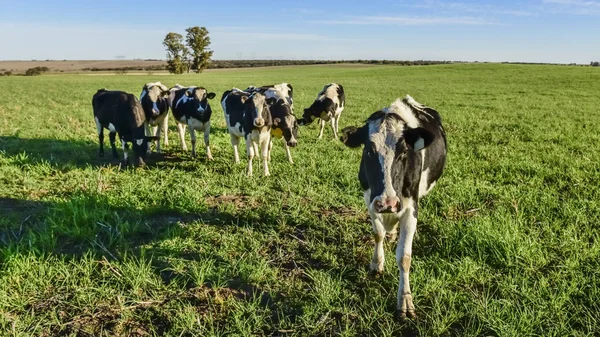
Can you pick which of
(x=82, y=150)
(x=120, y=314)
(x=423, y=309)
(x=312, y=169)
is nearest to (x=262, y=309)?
(x=120, y=314)

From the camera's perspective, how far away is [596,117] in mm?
16156

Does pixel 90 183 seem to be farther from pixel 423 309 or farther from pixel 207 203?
pixel 423 309

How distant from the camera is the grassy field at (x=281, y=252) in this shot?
12.0ft

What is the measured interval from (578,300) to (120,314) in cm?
430

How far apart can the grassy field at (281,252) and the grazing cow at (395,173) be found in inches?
13.2

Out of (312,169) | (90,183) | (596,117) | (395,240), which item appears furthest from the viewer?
(596,117)

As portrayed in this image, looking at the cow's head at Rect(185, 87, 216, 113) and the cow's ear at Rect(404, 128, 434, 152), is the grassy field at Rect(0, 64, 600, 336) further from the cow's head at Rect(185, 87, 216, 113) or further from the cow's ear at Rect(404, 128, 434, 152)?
the cow's head at Rect(185, 87, 216, 113)

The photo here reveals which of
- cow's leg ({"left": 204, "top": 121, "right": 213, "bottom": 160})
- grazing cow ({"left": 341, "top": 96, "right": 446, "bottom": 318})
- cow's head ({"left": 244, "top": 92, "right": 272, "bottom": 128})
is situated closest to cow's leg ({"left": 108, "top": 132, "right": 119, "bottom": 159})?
cow's leg ({"left": 204, "top": 121, "right": 213, "bottom": 160})

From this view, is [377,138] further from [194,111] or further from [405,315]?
[194,111]

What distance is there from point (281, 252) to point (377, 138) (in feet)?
6.32

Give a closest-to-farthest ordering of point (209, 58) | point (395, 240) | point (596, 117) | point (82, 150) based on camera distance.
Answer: point (395, 240)
point (82, 150)
point (596, 117)
point (209, 58)

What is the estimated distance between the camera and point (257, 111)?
8.73 meters

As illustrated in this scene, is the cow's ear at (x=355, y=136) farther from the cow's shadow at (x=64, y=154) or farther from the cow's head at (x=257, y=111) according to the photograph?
the cow's shadow at (x=64, y=154)

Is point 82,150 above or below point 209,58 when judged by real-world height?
below
